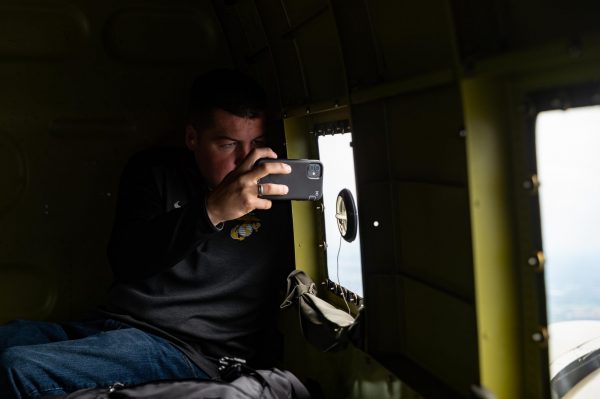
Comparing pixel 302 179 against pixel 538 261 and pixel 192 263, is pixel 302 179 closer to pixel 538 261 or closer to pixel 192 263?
pixel 192 263

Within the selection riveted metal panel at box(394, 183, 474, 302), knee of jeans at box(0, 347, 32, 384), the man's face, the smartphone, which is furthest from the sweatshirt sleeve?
riveted metal panel at box(394, 183, 474, 302)

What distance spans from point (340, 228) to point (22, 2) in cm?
222

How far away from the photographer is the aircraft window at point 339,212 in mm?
2682

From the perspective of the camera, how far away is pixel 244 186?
8.00 feet

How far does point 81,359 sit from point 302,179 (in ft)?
3.92

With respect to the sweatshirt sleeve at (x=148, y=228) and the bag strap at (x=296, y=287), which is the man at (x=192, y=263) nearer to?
the sweatshirt sleeve at (x=148, y=228)

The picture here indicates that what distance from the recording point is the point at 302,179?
2.54 meters

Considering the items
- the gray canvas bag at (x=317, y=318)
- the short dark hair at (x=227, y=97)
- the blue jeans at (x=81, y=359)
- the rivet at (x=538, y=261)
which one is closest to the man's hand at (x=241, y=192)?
the short dark hair at (x=227, y=97)

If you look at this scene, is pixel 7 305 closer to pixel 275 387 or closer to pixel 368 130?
pixel 275 387

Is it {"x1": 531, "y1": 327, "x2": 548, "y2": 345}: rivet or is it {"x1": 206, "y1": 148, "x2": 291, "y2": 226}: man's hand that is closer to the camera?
{"x1": 531, "y1": 327, "x2": 548, "y2": 345}: rivet

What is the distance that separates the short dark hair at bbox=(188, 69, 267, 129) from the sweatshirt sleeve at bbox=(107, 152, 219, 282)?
0.38 m

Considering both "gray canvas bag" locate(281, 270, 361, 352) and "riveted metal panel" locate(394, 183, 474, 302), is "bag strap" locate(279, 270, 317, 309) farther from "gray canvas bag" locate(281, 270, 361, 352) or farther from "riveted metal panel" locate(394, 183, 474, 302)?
"riveted metal panel" locate(394, 183, 474, 302)

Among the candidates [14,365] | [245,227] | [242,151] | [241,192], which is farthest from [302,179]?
[14,365]

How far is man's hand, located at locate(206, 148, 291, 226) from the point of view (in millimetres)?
2436
